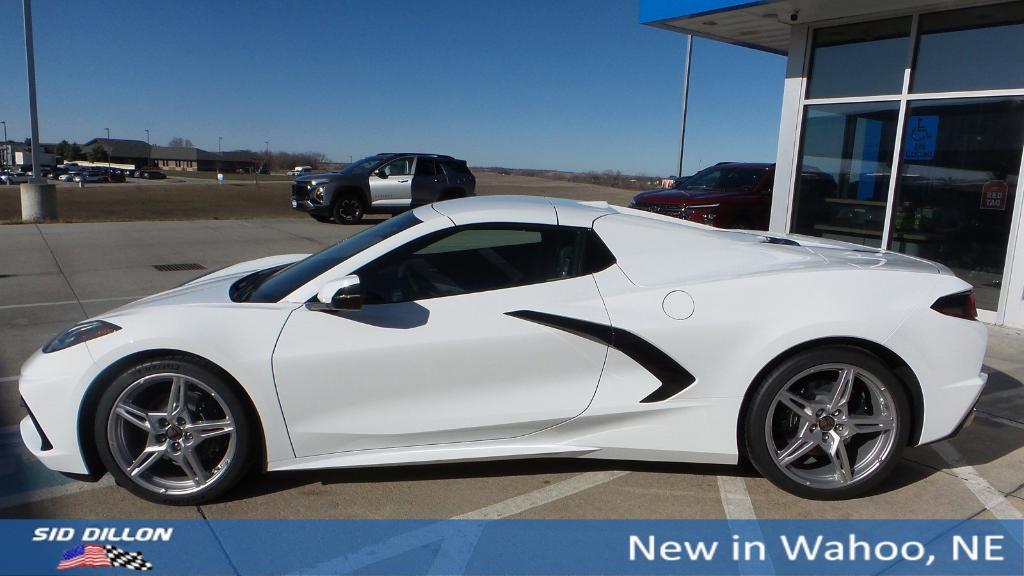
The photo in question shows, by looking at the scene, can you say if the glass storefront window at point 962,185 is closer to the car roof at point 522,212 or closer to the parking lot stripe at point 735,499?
the parking lot stripe at point 735,499

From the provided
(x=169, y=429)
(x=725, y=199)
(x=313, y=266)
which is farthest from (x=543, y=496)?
(x=725, y=199)

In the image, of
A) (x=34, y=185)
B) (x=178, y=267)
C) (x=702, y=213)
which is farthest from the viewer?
(x=34, y=185)

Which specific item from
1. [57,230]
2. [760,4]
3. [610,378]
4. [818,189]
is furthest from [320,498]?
[57,230]

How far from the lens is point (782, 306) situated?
3.21 m

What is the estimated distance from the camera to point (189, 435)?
123 inches

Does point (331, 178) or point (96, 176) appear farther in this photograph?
point (96, 176)

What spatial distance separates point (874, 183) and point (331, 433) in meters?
7.34

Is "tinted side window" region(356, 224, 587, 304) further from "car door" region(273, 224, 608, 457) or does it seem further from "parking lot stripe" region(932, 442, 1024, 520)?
"parking lot stripe" region(932, 442, 1024, 520)

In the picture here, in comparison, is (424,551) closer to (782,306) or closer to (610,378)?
(610,378)

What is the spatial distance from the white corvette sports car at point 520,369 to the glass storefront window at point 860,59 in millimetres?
5523

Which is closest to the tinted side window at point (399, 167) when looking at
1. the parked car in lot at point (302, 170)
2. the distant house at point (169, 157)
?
the parked car in lot at point (302, 170)

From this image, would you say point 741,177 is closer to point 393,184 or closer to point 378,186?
point 393,184

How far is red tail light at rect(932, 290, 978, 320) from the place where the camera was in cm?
327

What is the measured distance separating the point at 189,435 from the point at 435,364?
1.14 meters
